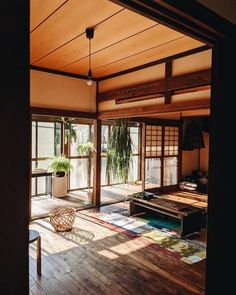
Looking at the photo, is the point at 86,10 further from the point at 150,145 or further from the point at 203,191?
the point at 203,191

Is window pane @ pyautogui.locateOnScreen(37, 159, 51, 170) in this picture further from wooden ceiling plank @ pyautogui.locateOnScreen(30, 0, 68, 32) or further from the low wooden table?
wooden ceiling plank @ pyautogui.locateOnScreen(30, 0, 68, 32)

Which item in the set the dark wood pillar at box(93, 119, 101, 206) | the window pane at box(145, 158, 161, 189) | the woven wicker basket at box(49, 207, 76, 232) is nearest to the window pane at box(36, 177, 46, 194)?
the dark wood pillar at box(93, 119, 101, 206)

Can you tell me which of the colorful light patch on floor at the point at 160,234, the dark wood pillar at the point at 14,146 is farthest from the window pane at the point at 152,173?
the dark wood pillar at the point at 14,146

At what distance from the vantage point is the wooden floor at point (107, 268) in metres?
2.49

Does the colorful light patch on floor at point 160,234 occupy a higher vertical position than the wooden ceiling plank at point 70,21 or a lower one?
lower

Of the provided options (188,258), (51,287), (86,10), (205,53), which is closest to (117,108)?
(205,53)

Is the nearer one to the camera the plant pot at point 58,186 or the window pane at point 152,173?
the plant pot at point 58,186

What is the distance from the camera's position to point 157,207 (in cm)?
427

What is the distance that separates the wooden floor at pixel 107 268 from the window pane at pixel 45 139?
3080 millimetres

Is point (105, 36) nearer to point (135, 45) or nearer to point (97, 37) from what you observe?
point (97, 37)

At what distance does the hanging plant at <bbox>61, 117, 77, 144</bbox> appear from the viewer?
22.2 feet

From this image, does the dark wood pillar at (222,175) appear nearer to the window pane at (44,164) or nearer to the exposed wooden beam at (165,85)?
the exposed wooden beam at (165,85)

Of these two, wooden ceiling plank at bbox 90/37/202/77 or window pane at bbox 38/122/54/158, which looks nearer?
wooden ceiling plank at bbox 90/37/202/77

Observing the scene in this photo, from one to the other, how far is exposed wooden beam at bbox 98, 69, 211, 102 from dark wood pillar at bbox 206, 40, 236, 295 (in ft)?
5.58
